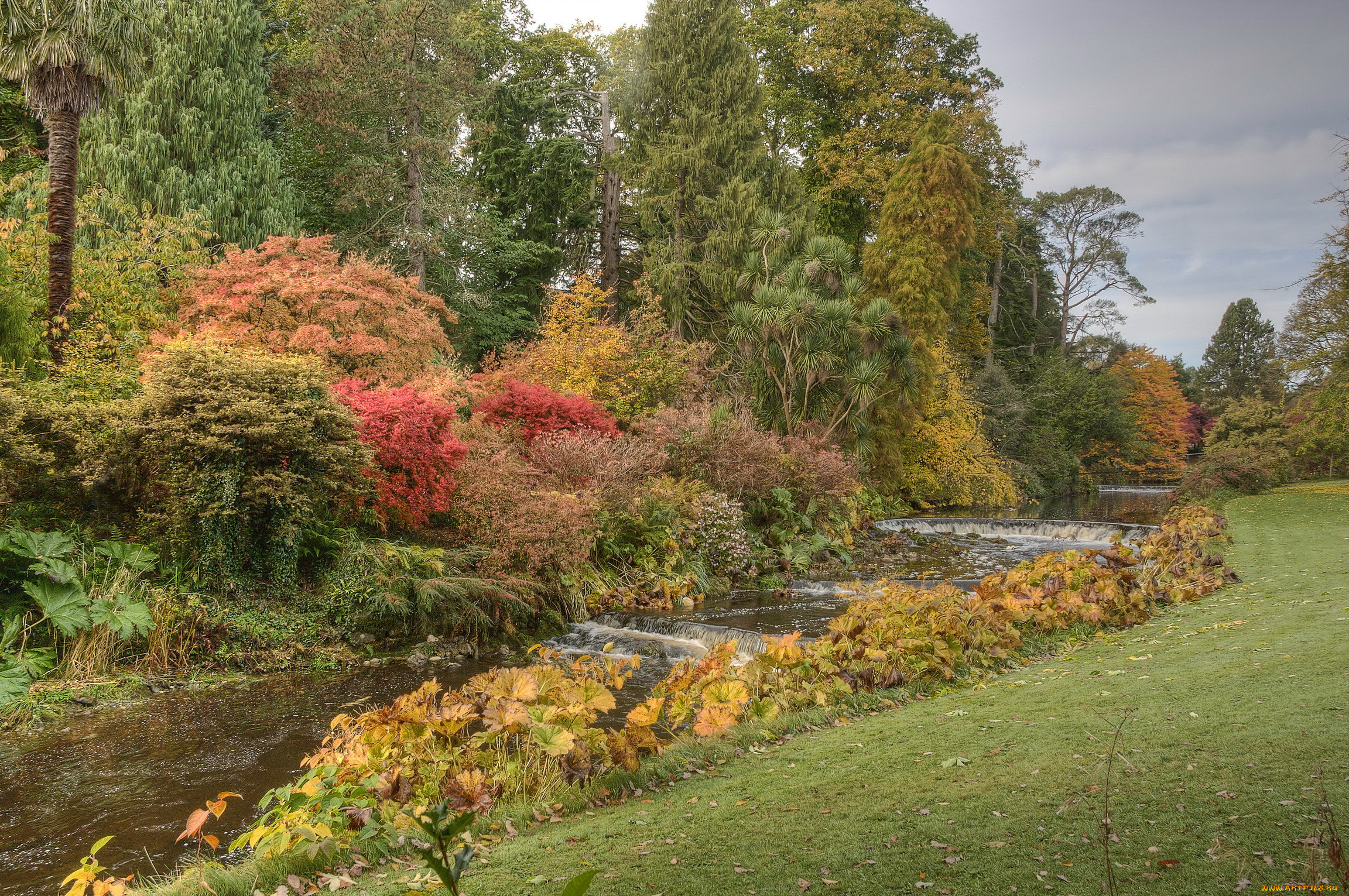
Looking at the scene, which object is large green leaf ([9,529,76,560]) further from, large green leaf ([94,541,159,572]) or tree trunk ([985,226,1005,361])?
tree trunk ([985,226,1005,361])

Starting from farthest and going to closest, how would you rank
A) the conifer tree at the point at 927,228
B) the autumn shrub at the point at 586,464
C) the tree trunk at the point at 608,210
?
1. the tree trunk at the point at 608,210
2. the conifer tree at the point at 927,228
3. the autumn shrub at the point at 586,464

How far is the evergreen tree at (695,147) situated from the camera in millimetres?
23422

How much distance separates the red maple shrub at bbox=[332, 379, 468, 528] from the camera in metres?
10.3

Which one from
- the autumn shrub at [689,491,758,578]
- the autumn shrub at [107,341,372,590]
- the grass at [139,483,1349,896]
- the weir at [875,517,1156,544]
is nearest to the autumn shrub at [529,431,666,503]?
the autumn shrub at [689,491,758,578]

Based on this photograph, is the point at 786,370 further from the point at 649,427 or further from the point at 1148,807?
the point at 1148,807

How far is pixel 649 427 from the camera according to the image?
51.6ft

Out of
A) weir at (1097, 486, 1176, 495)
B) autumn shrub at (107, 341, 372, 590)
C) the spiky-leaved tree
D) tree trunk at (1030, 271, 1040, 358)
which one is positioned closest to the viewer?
autumn shrub at (107, 341, 372, 590)

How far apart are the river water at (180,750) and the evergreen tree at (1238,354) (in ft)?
162

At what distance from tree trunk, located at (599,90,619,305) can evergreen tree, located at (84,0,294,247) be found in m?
10.0

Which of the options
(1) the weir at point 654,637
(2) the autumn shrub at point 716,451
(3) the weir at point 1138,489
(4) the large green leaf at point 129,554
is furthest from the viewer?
(3) the weir at point 1138,489

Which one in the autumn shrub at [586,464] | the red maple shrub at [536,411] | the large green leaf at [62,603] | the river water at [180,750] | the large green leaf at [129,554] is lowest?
the river water at [180,750]

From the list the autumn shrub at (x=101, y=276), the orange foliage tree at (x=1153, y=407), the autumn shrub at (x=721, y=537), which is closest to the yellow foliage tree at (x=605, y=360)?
the autumn shrub at (x=721, y=537)

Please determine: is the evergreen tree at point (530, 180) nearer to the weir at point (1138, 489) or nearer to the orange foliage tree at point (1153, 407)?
the weir at point (1138, 489)

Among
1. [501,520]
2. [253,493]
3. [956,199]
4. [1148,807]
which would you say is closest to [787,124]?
[956,199]
